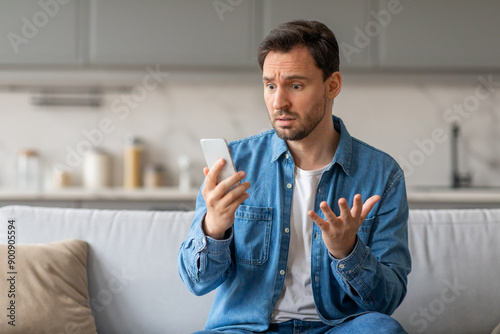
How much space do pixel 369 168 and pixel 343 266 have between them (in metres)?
0.35

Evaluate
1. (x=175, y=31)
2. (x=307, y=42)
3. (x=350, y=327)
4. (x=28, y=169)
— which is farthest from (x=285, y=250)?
(x=28, y=169)

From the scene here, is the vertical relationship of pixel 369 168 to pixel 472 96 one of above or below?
below

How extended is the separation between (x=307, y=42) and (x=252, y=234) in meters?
0.52

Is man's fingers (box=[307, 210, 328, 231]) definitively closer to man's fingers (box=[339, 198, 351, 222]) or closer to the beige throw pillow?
man's fingers (box=[339, 198, 351, 222])

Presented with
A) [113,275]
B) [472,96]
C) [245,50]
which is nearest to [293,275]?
[113,275]

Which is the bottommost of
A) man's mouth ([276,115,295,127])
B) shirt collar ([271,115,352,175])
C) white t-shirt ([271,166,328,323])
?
white t-shirt ([271,166,328,323])

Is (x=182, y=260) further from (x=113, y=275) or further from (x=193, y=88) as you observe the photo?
(x=193, y=88)

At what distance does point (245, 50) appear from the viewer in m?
3.32

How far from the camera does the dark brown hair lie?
4.82 ft
